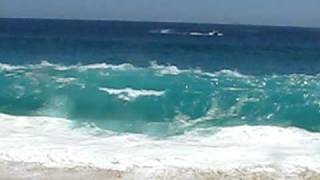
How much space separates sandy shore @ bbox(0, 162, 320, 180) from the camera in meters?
6.70

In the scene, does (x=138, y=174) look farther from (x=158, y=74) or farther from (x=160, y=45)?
(x=160, y=45)

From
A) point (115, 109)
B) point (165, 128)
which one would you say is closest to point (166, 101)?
point (115, 109)

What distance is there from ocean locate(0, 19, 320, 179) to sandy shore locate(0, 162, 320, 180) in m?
0.05

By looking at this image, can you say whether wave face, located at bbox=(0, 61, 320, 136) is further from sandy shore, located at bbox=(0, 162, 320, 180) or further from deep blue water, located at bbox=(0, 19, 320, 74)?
sandy shore, located at bbox=(0, 162, 320, 180)

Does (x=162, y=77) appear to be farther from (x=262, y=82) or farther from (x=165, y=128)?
(x=165, y=128)

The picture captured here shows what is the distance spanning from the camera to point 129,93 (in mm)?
12008

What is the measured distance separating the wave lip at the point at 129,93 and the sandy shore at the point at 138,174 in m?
4.69

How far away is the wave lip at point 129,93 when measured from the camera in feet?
38.5

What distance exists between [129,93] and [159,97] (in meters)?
0.55

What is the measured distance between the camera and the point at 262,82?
1293 cm

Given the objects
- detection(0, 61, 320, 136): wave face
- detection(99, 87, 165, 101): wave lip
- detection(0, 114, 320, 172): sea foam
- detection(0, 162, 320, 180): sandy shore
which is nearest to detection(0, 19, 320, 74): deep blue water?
detection(0, 61, 320, 136): wave face

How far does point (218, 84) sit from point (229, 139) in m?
4.09

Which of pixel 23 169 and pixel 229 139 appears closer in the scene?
pixel 23 169

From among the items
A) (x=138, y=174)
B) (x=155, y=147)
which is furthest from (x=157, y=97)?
(x=138, y=174)
